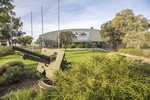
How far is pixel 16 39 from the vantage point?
35875mm

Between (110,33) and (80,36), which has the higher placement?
(110,33)

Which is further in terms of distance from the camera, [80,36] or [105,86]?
[80,36]

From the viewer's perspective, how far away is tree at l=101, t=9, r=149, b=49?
24.2 metres

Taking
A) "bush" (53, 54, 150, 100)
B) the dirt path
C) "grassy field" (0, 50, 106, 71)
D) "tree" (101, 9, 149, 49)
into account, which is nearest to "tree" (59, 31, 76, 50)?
"tree" (101, 9, 149, 49)

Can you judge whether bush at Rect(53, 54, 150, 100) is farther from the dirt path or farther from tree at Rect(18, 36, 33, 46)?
tree at Rect(18, 36, 33, 46)

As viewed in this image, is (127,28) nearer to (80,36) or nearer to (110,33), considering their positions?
(110,33)

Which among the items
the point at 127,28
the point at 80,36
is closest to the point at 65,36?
the point at 80,36

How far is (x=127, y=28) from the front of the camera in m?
27.8

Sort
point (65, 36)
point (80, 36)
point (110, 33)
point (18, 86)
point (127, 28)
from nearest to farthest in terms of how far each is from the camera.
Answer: point (18, 86), point (127, 28), point (110, 33), point (65, 36), point (80, 36)

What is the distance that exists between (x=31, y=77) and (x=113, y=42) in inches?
1268

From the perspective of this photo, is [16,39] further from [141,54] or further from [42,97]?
[42,97]

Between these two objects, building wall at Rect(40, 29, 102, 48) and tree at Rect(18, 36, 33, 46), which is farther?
building wall at Rect(40, 29, 102, 48)

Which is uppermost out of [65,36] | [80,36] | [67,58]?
[80,36]

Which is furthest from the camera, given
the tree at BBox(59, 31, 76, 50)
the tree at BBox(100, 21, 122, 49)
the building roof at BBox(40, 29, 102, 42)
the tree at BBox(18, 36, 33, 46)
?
the building roof at BBox(40, 29, 102, 42)
